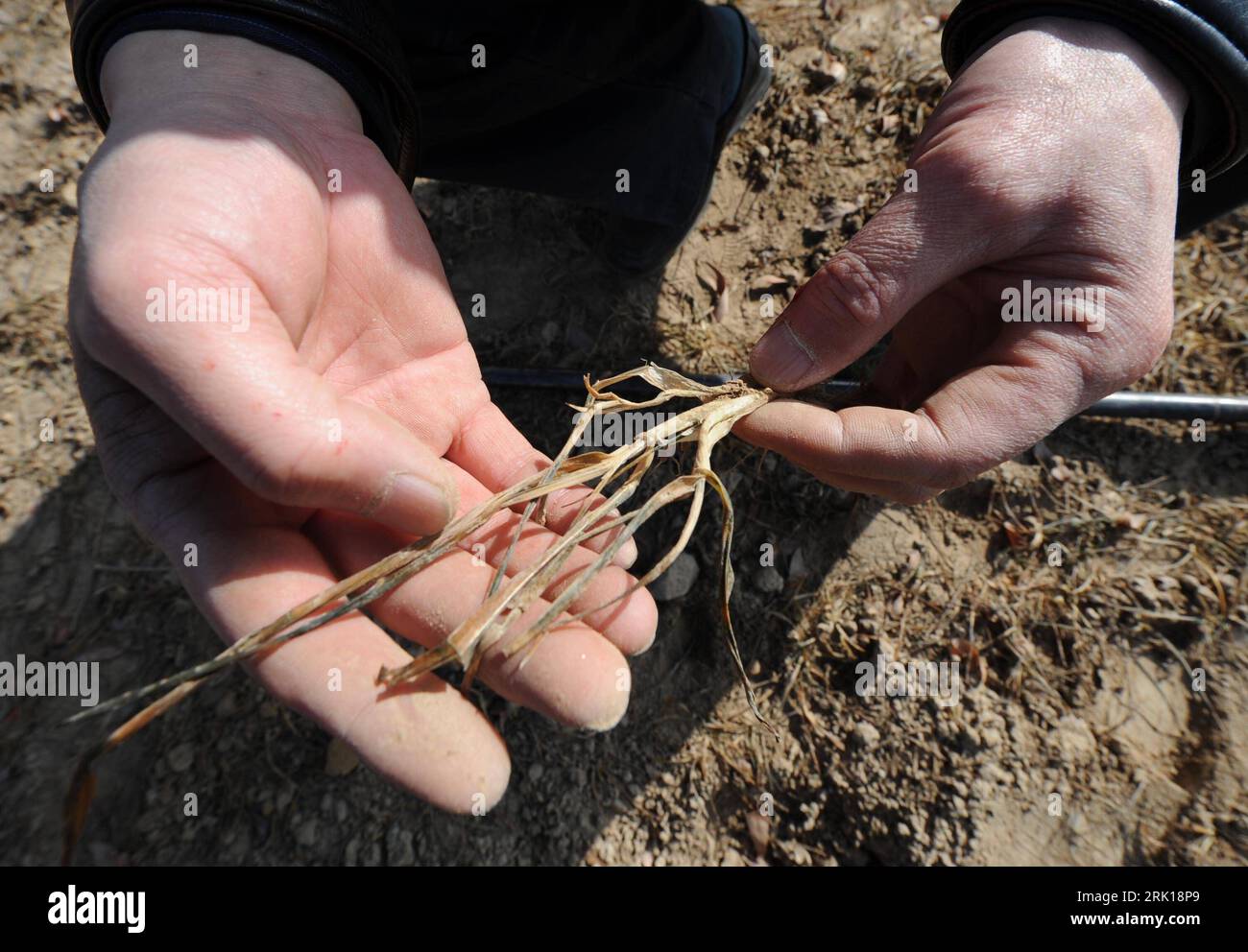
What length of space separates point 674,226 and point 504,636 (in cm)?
157

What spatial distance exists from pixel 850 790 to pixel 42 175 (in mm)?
3550

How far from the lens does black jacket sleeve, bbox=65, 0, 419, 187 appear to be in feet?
3.97

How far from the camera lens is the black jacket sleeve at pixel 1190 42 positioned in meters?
1.19

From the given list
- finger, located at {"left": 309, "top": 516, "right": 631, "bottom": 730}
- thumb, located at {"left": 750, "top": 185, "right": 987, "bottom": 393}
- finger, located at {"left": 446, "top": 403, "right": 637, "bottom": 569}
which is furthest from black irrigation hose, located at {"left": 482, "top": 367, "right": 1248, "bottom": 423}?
finger, located at {"left": 309, "top": 516, "right": 631, "bottom": 730}

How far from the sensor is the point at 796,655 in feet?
6.66

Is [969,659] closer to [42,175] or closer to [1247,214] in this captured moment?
[1247,214]

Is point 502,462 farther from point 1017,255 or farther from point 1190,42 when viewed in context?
point 1190,42

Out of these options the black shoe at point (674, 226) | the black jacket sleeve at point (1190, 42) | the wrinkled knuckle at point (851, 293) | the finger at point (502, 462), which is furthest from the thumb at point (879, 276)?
the black shoe at point (674, 226)

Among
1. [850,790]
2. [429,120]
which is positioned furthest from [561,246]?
[850,790]

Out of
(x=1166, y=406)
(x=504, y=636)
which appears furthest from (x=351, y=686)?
(x=1166, y=406)

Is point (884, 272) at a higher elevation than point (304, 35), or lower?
lower

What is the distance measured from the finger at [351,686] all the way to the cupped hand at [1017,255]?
0.92 m

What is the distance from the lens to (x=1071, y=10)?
4.15ft

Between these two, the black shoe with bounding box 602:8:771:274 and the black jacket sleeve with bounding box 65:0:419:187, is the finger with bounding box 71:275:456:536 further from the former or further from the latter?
the black shoe with bounding box 602:8:771:274
